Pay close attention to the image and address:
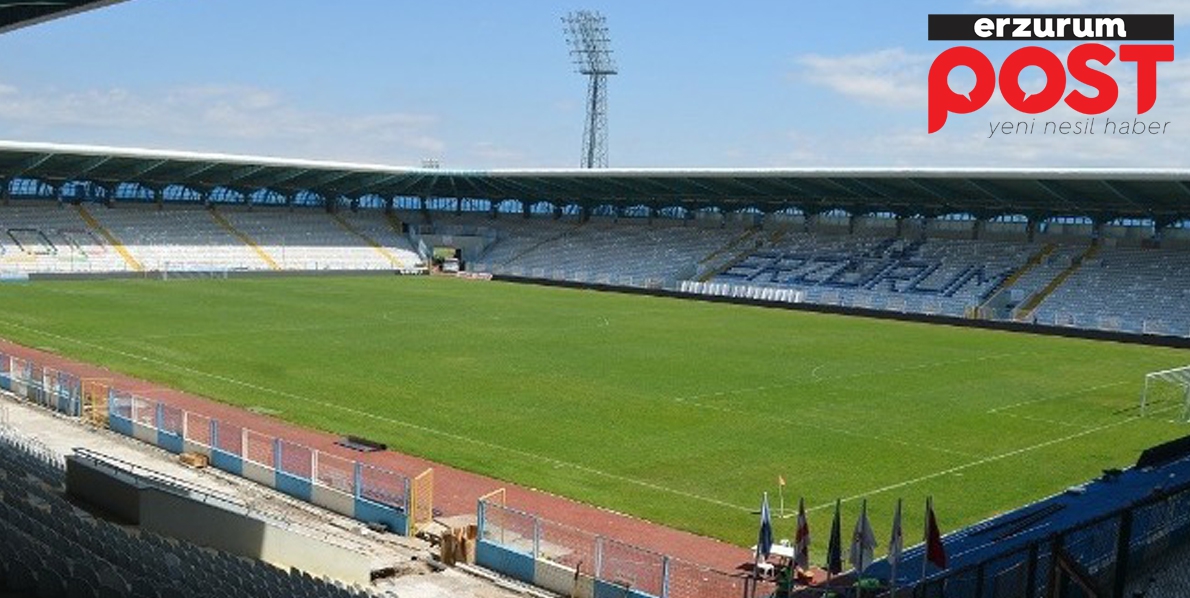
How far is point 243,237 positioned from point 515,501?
6305 centimetres

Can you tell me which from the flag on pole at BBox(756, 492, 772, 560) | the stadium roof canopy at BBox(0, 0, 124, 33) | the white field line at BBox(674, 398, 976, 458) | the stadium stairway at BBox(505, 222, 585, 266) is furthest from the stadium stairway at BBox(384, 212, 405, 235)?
the flag on pole at BBox(756, 492, 772, 560)

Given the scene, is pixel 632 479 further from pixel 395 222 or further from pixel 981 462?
pixel 395 222

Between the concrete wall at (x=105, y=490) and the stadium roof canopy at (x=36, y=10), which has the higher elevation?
the stadium roof canopy at (x=36, y=10)

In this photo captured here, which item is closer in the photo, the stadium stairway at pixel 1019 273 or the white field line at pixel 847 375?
the white field line at pixel 847 375

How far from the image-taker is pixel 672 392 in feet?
105

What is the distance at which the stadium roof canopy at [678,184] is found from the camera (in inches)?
2216

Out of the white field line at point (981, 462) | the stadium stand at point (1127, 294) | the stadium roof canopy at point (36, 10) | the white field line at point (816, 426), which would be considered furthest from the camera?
the stadium stand at point (1127, 294)

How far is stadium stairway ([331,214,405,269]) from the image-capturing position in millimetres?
83262

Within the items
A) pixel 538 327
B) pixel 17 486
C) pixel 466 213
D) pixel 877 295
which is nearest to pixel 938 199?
pixel 877 295

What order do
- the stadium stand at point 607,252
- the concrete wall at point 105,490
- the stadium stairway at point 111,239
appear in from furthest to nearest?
the stadium stand at point 607,252 < the stadium stairway at point 111,239 < the concrete wall at point 105,490

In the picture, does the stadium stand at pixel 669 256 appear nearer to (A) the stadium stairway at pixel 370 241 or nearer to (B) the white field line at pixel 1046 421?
(A) the stadium stairway at pixel 370 241

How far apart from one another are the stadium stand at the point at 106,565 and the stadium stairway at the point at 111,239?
59535mm

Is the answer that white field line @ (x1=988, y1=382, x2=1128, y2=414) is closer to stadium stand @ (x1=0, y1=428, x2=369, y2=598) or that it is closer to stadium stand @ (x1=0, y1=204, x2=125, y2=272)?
stadium stand @ (x1=0, y1=428, x2=369, y2=598)

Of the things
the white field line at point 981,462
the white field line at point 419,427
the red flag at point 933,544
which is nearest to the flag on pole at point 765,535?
the red flag at point 933,544
